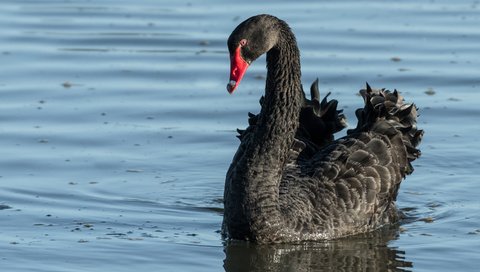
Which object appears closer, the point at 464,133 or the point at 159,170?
the point at 159,170

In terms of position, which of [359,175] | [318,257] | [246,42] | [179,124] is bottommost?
[318,257]

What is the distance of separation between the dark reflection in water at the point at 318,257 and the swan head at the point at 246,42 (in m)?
1.13

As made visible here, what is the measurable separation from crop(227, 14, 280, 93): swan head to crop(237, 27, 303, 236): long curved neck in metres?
0.20

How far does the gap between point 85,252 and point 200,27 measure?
692cm

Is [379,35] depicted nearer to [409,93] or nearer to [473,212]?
[409,93]

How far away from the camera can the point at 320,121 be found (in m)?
9.77

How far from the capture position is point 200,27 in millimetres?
15141

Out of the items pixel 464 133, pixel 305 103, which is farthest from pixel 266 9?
pixel 305 103

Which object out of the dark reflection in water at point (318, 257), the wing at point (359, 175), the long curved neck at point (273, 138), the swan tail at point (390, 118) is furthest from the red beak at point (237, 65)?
the swan tail at point (390, 118)

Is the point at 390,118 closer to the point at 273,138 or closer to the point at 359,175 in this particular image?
the point at 359,175

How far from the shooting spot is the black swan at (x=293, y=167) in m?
8.72

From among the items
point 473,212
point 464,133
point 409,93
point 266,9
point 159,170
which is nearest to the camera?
point 473,212

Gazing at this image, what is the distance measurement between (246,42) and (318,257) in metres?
1.47

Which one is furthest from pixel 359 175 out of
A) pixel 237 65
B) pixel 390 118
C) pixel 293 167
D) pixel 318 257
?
pixel 237 65
